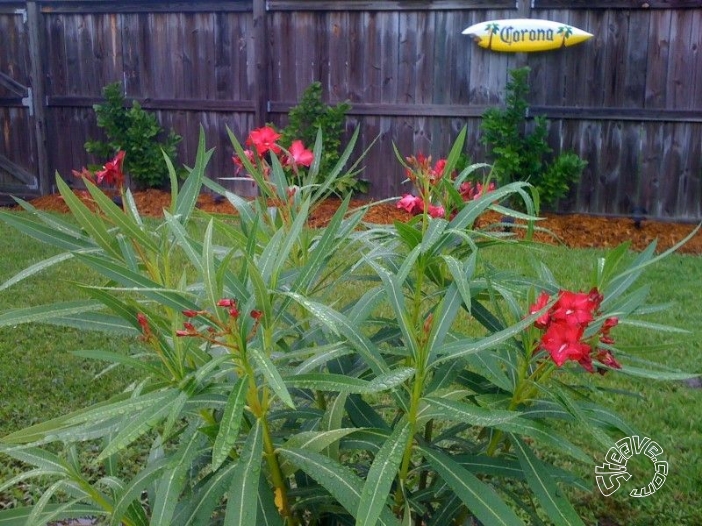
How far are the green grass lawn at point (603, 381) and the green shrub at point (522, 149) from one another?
4.63ft

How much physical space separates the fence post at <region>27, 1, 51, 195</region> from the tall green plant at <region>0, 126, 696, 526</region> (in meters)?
8.91

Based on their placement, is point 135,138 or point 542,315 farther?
point 135,138

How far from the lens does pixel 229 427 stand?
119cm

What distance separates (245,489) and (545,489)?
586 millimetres

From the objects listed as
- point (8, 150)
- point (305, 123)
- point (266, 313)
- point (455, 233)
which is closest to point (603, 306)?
point (455, 233)

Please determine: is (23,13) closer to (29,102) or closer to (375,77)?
(29,102)

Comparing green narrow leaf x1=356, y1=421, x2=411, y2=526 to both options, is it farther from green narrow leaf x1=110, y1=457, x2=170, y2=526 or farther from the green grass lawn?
the green grass lawn

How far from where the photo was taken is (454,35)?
802 centimetres

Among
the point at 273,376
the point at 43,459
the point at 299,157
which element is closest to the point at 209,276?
the point at 273,376

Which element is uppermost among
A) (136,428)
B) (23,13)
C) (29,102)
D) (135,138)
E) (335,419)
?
(23,13)

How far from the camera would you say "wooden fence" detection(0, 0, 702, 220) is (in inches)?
296

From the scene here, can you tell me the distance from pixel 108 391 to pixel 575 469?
231cm

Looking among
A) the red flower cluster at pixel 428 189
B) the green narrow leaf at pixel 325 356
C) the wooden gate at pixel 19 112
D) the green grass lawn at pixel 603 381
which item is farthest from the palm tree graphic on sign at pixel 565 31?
the green narrow leaf at pixel 325 356

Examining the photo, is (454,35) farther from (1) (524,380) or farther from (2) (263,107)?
(1) (524,380)
